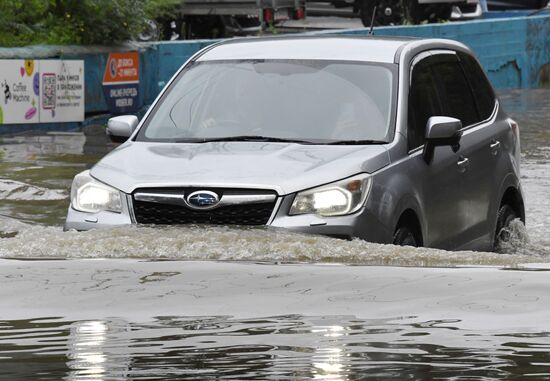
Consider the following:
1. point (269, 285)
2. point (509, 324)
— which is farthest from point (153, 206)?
point (509, 324)

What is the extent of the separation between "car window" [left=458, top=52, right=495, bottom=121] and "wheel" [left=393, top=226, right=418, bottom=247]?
6.19 feet

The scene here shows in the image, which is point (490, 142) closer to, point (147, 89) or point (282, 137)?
point (282, 137)

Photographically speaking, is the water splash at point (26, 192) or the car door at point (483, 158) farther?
the water splash at point (26, 192)

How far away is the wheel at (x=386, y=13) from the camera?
29500 millimetres

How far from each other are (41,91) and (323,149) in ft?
35.7

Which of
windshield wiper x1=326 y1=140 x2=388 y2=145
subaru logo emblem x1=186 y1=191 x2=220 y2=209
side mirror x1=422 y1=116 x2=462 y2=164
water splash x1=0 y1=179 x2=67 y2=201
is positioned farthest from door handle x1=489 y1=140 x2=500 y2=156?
Answer: water splash x1=0 y1=179 x2=67 y2=201

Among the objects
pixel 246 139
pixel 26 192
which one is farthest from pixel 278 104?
pixel 26 192

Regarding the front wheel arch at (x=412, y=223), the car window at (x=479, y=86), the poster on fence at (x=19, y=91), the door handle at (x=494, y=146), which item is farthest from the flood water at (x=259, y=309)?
the poster on fence at (x=19, y=91)

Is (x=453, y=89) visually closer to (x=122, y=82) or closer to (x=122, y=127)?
(x=122, y=127)

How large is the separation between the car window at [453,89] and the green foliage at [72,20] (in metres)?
11.2

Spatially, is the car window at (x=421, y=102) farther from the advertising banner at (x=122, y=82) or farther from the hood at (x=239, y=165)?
the advertising banner at (x=122, y=82)

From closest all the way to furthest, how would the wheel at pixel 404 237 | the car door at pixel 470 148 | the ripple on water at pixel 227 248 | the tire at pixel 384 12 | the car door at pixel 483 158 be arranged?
the ripple on water at pixel 227 248, the wheel at pixel 404 237, the car door at pixel 470 148, the car door at pixel 483 158, the tire at pixel 384 12

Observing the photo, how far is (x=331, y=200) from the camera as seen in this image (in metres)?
7.54

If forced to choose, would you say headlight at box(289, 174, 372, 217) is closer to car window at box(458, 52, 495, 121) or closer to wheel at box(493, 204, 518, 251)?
wheel at box(493, 204, 518, 251)
